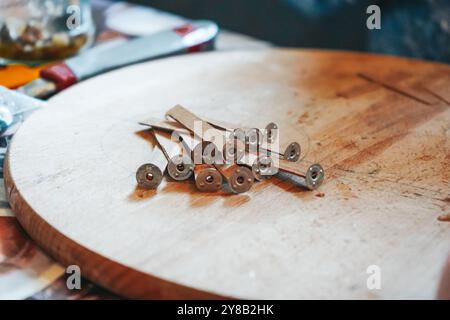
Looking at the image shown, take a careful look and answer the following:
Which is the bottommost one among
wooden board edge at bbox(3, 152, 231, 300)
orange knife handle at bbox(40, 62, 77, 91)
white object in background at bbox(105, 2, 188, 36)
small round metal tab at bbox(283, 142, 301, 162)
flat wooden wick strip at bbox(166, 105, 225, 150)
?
wooden board edge at bbox(3, 152, 231, 300)

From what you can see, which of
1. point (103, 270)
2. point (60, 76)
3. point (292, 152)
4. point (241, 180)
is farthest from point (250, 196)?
point (60, 76)

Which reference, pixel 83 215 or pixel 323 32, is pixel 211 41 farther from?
pixel 83 215

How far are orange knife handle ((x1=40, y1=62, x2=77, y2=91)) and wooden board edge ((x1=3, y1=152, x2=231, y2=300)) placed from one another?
1.74ft

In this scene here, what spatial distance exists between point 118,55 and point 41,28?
0.66ft

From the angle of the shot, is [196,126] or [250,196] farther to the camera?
[196,126]

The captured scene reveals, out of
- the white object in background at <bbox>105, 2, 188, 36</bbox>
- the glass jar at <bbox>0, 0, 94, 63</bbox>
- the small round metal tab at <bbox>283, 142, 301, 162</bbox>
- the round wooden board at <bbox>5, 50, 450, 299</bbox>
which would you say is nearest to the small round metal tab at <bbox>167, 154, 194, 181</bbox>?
the round wooden board at <bbox>5, 50, 450, 299</bbox>

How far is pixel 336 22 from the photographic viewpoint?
206 cm

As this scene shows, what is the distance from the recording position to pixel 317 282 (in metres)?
0.78

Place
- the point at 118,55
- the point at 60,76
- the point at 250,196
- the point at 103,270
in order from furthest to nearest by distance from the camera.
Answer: the point at 118,55, the point at 60,76, the point at 250,196, the point at 103,270

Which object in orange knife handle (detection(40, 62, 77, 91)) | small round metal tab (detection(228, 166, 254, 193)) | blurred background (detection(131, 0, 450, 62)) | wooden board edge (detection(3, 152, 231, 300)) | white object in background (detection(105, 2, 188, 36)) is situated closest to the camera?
wooden board edge (detection(3, 152, 231, 300))

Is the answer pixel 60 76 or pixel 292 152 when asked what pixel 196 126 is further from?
pixel 60 76

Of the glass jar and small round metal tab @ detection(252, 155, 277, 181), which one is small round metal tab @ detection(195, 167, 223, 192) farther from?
the glass jar

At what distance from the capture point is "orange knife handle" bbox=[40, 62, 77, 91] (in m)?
1.40
